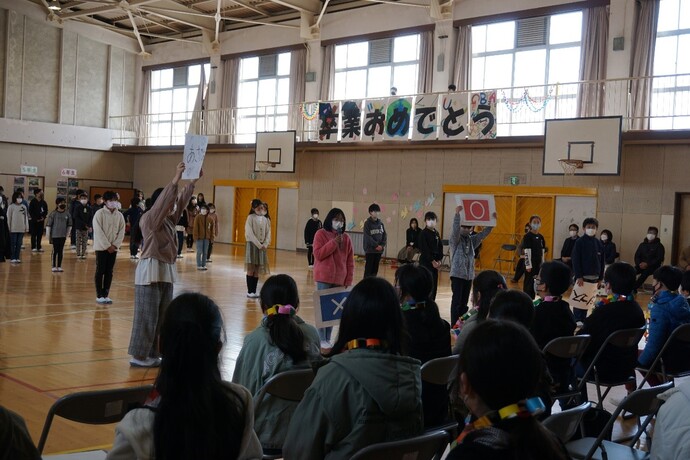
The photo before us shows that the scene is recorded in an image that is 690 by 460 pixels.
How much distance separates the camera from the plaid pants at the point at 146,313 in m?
6.10

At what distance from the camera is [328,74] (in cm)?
2080

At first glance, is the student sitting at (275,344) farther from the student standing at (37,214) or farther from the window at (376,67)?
the window at (376,67)

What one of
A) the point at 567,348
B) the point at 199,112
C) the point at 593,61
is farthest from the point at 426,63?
the point at 567,348

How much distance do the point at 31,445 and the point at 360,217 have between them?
18.6m

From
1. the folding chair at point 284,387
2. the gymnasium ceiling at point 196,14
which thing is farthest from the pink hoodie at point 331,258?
the gymnasium ceiling at point 196,14

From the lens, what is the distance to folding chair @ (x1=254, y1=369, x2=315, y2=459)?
Result: 2994 millimetres

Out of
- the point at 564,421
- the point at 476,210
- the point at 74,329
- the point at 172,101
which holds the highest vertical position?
the point at 172,101

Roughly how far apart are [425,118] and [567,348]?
14.0m

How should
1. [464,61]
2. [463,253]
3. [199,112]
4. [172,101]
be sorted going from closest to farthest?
[463,253]
[464,61]
[199,112]
[172,101]

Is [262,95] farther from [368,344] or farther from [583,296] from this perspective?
[368,344]

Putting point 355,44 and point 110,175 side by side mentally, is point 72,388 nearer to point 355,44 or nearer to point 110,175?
point 355,44

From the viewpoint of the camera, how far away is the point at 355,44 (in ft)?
67.1

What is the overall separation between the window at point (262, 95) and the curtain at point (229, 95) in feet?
0.55

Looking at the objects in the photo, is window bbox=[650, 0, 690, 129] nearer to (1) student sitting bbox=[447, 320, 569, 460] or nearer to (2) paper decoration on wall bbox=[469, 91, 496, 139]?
(2) paper decoration on wall bbox=[469, 91, 496, 139]
